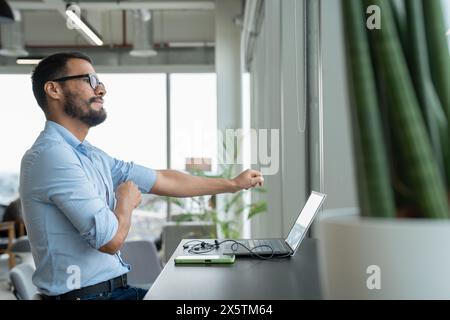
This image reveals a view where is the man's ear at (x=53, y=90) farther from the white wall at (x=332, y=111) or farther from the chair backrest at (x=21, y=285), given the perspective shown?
the white wall at (x=332, y=111)

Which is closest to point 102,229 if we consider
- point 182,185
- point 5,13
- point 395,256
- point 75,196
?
point 75,196

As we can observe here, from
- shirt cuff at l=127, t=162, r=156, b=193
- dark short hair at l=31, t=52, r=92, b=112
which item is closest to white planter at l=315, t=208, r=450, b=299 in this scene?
dark short hair at l=31, t=52, r=92, b=112

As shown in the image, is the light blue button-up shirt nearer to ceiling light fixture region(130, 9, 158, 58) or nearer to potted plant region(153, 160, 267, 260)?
potted plant region(153, 160, 267, 260)

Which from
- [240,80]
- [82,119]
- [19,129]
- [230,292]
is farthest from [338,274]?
[240,80]

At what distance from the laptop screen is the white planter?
742 millimetres

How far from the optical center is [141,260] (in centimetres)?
217

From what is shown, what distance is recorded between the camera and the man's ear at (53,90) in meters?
1.50

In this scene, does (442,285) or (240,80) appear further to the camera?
(240,80)

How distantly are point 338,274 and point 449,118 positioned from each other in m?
0.19

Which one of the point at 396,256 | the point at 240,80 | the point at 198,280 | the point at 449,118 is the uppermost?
the point at 240,80

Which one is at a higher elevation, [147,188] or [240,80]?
[240,80]

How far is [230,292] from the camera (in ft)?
2.65
